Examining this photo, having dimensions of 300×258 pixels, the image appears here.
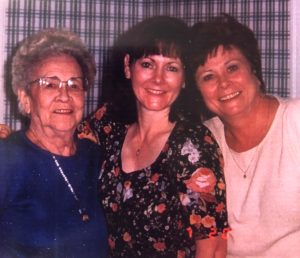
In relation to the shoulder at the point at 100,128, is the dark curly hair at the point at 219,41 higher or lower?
higher

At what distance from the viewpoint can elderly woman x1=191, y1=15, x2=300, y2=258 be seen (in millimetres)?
898

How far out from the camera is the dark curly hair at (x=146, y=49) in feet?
3.14

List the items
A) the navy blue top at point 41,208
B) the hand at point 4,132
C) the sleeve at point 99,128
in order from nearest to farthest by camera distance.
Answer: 1. the navy blue top at point 41,208
2. the hand at point 4,132
3. the sleeve at point 99,128

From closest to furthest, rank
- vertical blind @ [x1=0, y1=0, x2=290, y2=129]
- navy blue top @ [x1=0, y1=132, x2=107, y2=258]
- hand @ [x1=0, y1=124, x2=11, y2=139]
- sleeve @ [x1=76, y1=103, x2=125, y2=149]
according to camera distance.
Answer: navy blue top @ [x1=0, y1=132, x2=107, y2=258] < hand @ [x1=0, y1=124, x2=11, y2=139] < sleeve @ [x1=76, y1=103, x2=125, y2=149] < vertical blind @ [x1=0, y1=0, x2=290, y2=129]

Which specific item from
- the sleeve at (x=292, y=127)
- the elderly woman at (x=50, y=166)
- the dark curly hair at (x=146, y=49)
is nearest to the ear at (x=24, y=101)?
the elderly woman at (x=50, y=166)

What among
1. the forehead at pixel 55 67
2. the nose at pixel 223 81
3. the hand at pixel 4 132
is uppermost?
the forehead at pixel 55 67

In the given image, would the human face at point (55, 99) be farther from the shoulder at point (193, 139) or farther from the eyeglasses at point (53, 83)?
the shoulder at point (193, 139)

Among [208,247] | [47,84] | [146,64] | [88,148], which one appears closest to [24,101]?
[47,84]

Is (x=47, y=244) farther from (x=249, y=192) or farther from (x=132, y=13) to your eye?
(x=132, y=13)

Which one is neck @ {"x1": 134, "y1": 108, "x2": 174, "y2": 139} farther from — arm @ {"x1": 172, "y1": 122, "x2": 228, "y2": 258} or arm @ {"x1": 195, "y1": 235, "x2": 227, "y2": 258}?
arm @ {"x1": 195, "y1": 235, "x2": 227, "y2": 258}

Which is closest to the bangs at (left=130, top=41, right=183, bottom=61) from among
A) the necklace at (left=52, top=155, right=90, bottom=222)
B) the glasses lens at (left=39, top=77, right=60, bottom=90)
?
the glasses lens at (left=39, top=77, right=60, bottom=90)

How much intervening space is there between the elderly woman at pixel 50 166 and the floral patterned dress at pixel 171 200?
5 cm

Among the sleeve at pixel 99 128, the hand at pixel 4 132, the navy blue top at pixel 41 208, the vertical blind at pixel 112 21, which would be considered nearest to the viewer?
the navy blue top at pixel 41 208

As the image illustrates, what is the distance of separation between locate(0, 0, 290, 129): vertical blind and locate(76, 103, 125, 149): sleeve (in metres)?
0.30
